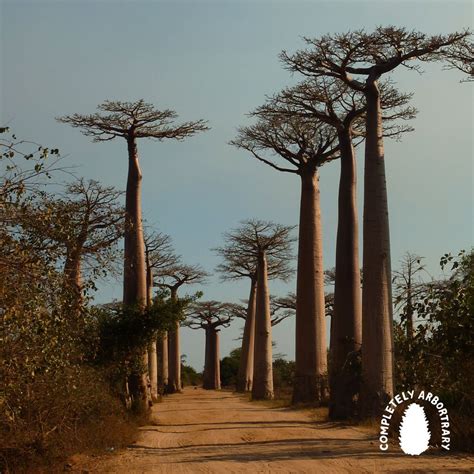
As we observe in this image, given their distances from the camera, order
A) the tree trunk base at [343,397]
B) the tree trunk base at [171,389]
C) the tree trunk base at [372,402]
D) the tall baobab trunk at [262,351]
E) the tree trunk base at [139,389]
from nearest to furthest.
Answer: the tree trunk base at [372,402] → the tree trunk base at [343,397] → the tree trunk base at [139,389] → the tall baobab trunk at [262,351] → the tree trunk base at [171,389]

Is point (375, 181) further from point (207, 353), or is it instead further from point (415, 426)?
point (207, 353)

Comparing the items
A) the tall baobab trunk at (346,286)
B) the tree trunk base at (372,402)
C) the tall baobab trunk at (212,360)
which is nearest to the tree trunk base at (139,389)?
the tall baobab trunk at (346,286)

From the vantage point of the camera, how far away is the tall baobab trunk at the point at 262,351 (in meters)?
21.2

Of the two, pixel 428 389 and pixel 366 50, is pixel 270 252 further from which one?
pixel 428 389

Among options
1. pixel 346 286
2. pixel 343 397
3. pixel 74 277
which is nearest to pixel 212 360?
pixel 346 286

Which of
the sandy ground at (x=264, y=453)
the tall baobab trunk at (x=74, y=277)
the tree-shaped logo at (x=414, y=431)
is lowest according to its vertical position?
the sandy ground at (x=264, y=453)

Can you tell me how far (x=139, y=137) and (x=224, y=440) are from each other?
796 centimetres

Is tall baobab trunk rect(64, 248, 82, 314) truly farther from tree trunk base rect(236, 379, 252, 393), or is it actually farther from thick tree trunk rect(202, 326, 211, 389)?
thick tree trunk rect(202, 326, 211, 389)

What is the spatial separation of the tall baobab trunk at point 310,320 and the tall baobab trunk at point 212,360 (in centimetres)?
→ 2170

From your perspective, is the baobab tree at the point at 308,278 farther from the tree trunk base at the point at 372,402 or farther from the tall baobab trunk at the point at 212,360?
the tall baobab trunk at the point at 212,360

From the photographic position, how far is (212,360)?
3778 centimetres

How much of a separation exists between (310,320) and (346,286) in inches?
117

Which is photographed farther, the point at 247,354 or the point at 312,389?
the point at 247,354

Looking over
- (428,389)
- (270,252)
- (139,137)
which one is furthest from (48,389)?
(270,252)
